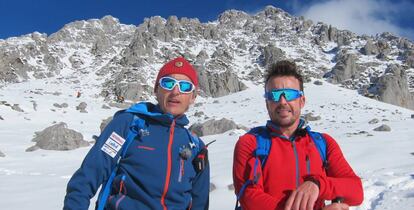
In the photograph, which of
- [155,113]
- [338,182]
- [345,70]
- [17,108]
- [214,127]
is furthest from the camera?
[345,70]

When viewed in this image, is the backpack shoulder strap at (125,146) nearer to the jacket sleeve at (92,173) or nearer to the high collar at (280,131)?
the jacket sleeve at (92,173)

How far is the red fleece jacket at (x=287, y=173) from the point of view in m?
2.92

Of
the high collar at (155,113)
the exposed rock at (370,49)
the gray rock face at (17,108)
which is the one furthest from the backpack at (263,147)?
the exposed rock at (370,49)

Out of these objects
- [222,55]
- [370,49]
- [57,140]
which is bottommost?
[57,140]

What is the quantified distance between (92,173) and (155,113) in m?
0.75

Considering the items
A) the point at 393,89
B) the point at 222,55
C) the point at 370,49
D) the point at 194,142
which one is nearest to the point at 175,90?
the point at 194,142

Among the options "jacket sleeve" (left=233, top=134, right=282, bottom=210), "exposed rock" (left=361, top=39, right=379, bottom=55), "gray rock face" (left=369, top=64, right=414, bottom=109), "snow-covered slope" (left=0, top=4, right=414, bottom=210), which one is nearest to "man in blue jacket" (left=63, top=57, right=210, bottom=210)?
"jacket sleeve" (left=233, top=134, right=282, bottom=210)

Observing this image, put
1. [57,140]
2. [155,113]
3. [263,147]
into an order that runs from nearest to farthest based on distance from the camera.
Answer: [263,147], [155,113], [57,140]

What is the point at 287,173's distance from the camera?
3.13 metres

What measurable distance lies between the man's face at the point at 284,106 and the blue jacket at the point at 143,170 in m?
0.89

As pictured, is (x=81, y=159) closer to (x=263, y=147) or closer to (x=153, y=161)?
(x=153, y=161)

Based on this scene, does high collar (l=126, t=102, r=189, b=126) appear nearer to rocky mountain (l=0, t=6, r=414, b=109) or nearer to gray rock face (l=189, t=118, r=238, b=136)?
gray rock face (l=189, t=118, r=238, b=136)

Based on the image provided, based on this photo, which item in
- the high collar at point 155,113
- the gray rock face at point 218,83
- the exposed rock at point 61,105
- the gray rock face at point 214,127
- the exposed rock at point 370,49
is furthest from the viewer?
the exposed rock at point 370,49

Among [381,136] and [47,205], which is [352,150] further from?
[47,205]
